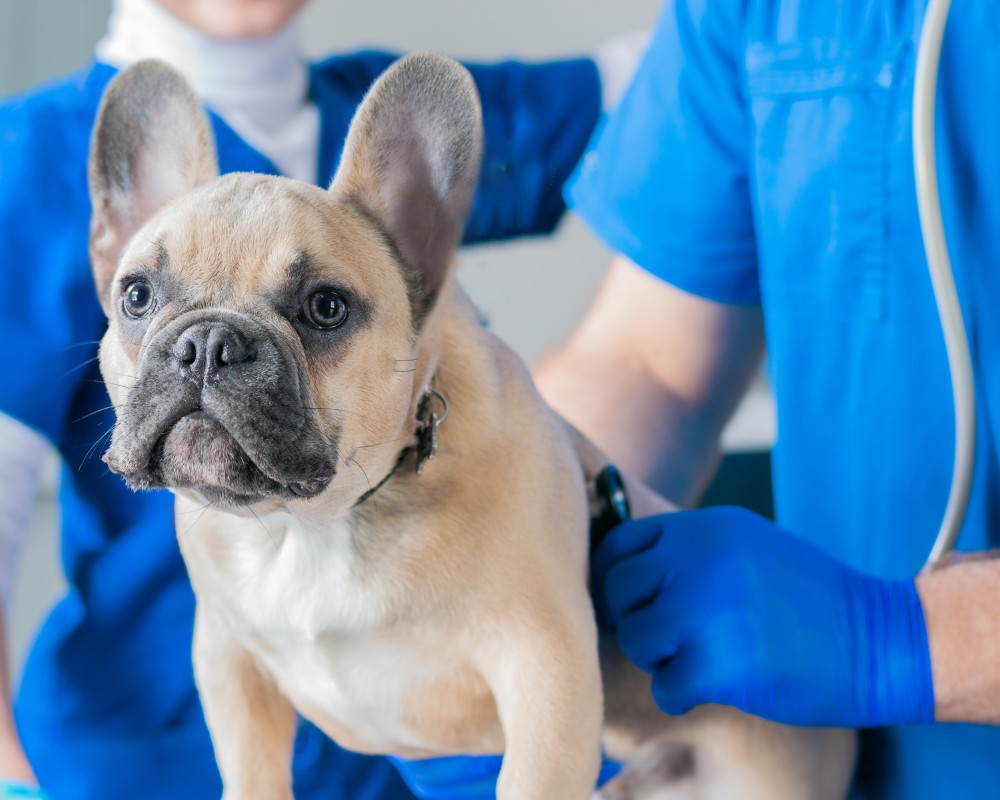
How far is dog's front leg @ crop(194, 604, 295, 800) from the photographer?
0.55m

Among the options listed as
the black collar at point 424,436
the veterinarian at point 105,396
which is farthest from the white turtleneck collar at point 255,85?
the black collar at point 424,436

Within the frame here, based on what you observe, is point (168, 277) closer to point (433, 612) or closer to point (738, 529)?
point (433, 612)

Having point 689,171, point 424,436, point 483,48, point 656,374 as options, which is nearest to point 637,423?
point 656,374

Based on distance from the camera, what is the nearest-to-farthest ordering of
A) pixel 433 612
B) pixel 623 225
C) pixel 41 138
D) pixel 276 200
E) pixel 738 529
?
pixel 276 200 < pixel 433 612 < pixel 738 529 < pixel 41 138 < pixel 623 225

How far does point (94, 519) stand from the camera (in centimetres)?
81

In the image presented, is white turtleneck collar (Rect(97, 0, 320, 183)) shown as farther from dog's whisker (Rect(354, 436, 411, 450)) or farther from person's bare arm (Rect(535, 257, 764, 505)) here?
person's bare arm (Rect(535, 257, 764, 505))

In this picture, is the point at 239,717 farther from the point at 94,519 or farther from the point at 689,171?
the point at 689,171

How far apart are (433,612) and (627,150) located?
0.57 meters

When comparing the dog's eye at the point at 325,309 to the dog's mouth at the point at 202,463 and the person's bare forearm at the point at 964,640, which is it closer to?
the dog's mouth at the point at 202,463

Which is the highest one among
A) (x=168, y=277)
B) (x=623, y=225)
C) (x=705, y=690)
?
(x=168, y=277)

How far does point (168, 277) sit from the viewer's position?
430mm

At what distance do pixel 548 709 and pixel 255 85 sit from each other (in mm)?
343

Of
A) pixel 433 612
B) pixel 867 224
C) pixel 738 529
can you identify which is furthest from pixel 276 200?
pixel 867 224

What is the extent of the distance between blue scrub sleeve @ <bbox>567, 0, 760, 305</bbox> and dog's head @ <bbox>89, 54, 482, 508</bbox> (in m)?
0.50
